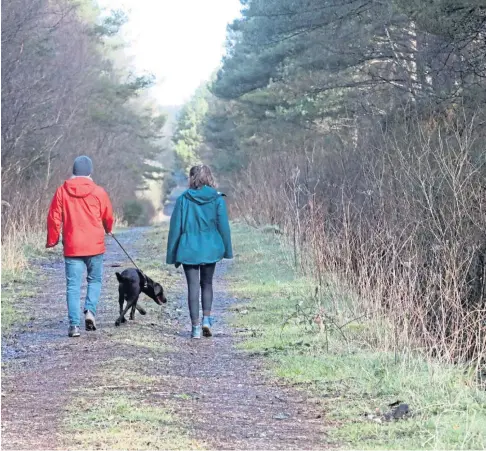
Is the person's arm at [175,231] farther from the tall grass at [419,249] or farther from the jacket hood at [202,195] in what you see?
the tall grass at [419,249]

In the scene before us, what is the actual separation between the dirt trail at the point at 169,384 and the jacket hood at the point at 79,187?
1.46m

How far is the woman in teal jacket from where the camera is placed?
1055 centimetres

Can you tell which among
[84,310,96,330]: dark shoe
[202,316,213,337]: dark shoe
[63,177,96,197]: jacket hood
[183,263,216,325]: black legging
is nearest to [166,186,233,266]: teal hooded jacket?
[183,263,216,325]: black legging

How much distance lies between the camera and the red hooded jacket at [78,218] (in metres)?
10.5

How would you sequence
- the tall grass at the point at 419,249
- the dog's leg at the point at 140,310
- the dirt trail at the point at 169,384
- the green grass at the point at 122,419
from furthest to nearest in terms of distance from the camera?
the dog's leg at the point at 140,310, the tall grass at the point at 419,249, the dirt trail at the point at 169,384, the green grass at the point at 122,419

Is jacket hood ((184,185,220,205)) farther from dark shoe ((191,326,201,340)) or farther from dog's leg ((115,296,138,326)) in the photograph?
dog's leg ((115,296,138,326))

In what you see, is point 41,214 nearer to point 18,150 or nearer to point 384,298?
point 18,150

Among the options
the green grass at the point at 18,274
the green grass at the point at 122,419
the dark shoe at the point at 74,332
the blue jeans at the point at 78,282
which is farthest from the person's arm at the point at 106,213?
the green grass at the point at 122,419

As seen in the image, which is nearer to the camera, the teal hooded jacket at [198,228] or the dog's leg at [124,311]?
the teal hooded jacket at [198,228]

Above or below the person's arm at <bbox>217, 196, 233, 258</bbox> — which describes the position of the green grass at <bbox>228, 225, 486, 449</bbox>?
below

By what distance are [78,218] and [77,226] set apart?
8 cm

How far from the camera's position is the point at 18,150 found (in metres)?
24.4

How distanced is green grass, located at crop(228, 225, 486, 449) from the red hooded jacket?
190 centimetres

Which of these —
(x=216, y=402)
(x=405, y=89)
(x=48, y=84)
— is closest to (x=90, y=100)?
(x=48, y=84)
